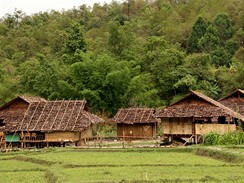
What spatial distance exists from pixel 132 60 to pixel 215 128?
29822 millimetres

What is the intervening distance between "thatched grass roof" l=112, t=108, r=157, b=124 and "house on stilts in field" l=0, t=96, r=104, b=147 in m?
3.64

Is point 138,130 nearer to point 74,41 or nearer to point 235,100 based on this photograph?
point 235,100

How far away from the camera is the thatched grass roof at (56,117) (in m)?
46.9

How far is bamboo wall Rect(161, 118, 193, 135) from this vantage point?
44688 mm

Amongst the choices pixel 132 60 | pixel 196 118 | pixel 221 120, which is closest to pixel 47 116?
pixel 196 118

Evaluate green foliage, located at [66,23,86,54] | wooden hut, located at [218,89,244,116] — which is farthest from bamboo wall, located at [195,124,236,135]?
green foliage, located at [66,23,86,54]

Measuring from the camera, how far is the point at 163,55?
69.0m

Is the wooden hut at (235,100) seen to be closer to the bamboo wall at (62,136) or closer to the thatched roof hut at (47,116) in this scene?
the thatched roof hut at (47,116)

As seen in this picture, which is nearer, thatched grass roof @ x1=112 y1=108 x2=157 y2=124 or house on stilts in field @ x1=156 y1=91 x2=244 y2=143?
house on stilts in field @ x1=156 y1=91 x2=244 y2=143

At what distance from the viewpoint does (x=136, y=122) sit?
5156 centimetres

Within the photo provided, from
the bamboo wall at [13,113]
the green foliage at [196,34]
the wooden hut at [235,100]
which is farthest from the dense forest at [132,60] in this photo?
the wooden hut at [235,100]

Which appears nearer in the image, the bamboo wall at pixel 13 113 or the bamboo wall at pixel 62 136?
the bamboo wall at pixel 62 136

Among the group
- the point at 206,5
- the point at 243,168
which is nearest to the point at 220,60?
the point at 206,5

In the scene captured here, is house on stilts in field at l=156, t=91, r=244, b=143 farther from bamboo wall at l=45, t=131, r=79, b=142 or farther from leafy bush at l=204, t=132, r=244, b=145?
bamboo wall at l=45, t=131, r=79, b=142
